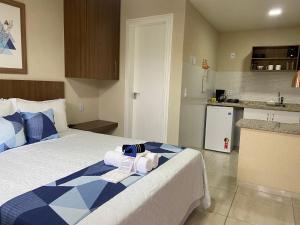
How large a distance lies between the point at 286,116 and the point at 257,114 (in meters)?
0.45

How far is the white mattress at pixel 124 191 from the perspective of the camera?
120 cm

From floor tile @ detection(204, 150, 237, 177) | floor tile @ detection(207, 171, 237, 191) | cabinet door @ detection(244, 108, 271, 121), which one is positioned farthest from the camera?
cabinet door @ detection(244, 108, 271, 121)

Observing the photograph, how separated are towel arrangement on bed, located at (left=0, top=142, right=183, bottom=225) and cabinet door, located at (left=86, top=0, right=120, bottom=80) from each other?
2.10 meters

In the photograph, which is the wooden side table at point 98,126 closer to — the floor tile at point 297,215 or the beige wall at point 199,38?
the beige wall at point 199,38

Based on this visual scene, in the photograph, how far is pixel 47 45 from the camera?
117 inches

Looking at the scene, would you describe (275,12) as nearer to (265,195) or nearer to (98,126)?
(265,195)

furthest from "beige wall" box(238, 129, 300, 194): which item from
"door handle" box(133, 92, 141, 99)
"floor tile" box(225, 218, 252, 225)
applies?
"door handle" box(133, 92, 141, 99)

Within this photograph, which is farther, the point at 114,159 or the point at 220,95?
the point at 220,95

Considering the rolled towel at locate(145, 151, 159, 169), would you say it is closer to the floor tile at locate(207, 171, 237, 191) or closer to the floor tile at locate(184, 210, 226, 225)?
the floor tile at locate(184, 210, 226, 225)

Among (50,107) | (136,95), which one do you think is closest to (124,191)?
(50,107)

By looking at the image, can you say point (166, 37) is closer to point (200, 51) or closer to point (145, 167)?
point (200, 51)

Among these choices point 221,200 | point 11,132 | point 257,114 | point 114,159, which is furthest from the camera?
point 257,114

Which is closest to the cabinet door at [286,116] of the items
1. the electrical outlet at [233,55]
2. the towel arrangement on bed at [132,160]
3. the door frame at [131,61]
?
the electrical outlet at [233,55]

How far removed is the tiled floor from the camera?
2176 millimetres
